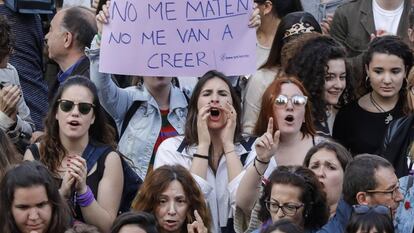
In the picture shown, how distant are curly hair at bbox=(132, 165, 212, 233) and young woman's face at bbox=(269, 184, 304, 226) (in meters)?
0.49

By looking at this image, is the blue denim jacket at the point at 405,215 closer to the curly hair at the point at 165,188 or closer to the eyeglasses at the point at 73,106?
the curly hair at the point at 165,188

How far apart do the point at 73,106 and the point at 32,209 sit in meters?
1.00

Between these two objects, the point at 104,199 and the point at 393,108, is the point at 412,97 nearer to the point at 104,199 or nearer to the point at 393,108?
the point at 393,108

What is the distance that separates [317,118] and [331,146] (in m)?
0.80

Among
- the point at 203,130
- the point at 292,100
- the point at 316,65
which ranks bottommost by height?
the point at 203,130

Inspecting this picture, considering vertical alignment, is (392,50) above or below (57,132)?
above

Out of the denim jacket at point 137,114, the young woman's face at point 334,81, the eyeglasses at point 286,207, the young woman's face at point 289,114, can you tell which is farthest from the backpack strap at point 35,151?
the young woman's face at point 334,81

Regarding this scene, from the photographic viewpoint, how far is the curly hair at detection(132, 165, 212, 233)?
7547 mm

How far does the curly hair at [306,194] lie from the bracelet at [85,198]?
1.00 meters

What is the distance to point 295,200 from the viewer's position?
7.27m

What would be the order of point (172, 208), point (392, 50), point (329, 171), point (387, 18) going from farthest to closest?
point (387, 18)
point (392, 50)
point (329, 171)
point (172, 208)

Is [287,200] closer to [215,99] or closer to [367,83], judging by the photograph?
[215,99]

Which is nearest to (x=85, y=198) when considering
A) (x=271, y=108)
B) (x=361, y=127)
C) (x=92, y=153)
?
(x=92, y=153)

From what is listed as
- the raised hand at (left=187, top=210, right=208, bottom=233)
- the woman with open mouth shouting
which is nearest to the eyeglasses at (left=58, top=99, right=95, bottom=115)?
the woman with open mouth shouting
